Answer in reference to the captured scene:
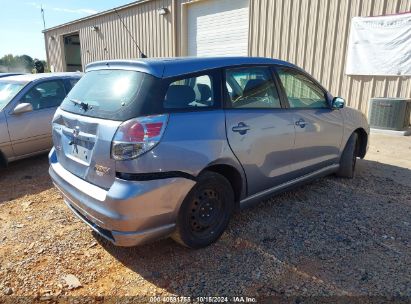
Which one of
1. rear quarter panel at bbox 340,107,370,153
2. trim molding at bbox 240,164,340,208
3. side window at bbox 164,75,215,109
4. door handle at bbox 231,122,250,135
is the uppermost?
side window at bbox 164,75,215,109

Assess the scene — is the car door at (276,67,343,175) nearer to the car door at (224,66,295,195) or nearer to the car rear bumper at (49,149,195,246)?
the car door at (224,66,295,195)

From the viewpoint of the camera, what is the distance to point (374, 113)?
7.68 metres

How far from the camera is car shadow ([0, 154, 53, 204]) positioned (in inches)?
170

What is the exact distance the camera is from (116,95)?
8.52 feet

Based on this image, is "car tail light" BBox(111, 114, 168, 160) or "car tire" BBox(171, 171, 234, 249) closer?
"car tail light" BBox(111, 114, 168, 160)

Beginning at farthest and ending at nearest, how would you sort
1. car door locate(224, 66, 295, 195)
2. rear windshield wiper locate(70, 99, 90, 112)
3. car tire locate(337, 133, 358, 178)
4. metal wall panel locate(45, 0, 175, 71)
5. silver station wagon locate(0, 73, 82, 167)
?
metal wall panel locate(45, 0, 175, 71) → silver station wagon locate(0, 73, 82, 167) → car tire locate(337, 133, 358, 178) → car door locate(224, 66, 295, 195) → rear windshield wiper locate(70, 99, 90, 112)

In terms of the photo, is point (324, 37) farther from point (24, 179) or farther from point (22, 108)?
point (24, 179)

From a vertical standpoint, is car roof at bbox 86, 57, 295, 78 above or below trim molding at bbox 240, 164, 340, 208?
above

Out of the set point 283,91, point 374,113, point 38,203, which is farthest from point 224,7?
point 38,203

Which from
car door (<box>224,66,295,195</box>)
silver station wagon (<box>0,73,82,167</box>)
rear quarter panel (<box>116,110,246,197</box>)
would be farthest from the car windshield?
car door (<box>224,66,295,195</box>)

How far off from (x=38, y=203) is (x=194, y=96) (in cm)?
253

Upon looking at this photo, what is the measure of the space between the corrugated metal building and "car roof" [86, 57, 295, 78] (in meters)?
6.20

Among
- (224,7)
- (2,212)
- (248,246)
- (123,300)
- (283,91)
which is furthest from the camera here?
(224,7)

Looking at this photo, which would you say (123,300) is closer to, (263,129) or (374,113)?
(263,129)
